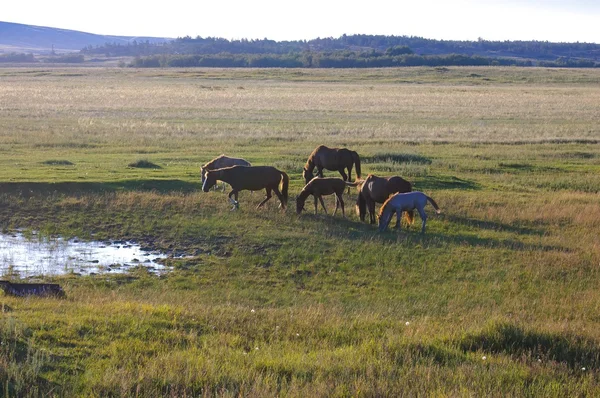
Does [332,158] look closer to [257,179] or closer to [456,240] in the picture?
[257,179]

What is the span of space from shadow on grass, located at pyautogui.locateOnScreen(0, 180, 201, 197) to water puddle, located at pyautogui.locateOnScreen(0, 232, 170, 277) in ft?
10.3

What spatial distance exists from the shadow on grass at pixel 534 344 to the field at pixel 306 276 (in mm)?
26

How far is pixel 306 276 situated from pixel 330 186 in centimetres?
451

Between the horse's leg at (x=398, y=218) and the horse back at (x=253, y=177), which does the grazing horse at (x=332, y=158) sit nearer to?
the horse back at (x=253, y=177)

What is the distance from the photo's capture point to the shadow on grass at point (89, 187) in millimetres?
20453

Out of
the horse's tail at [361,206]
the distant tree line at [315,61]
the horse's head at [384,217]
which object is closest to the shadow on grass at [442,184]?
the horse's tail at [361,206]

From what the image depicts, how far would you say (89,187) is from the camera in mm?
21062

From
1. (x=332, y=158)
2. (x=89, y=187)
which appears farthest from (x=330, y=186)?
(x=89, y=187)

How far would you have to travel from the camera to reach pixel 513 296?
13461 millimetres

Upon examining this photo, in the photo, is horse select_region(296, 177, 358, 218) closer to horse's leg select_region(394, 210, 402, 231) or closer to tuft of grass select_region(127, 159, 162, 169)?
horse's leg select_region(394, 210, 402, 231)

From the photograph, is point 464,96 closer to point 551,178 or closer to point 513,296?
point 551,178

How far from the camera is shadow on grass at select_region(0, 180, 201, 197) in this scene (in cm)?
2045

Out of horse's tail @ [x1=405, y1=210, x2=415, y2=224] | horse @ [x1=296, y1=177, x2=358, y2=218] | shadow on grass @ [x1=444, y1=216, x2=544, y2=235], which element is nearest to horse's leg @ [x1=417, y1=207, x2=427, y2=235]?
horse's tail @ [x1=405, y1=210, x2=415, y2=224]

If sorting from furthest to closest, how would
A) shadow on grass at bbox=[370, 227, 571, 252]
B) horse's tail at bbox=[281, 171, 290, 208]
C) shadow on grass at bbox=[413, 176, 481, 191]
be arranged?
1. shadow on grass at bbox=[413, 176, 481, 191]
2. horse's tail at bbox=[281, 171, 290, 208]
3. shadow on grass at bbox=[370, 227, 571, 252]
